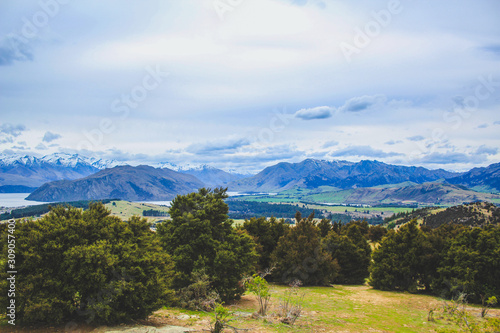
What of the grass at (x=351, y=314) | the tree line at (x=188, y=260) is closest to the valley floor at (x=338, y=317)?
the grass at (x=351, y=314)

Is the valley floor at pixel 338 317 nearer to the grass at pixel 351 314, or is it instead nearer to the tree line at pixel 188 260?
the grass at pixel 351 314

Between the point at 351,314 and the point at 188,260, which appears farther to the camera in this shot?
the point at 188,260

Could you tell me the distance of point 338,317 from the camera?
19484 millimetres

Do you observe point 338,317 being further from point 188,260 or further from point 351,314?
point 188,260

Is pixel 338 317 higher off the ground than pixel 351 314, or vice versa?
pixel 338 317

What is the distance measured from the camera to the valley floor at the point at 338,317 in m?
15.3

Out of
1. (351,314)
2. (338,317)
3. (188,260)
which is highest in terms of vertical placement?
(188,260)

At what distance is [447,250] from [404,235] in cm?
406

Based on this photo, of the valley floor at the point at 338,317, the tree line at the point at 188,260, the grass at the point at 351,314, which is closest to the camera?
the tree line at the point at 188,260

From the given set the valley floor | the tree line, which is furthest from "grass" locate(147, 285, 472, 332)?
the tree line

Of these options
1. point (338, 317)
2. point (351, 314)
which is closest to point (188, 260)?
point (338, 317)

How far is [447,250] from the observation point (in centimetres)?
3102

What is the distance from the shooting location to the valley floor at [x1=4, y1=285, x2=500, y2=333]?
15336mm

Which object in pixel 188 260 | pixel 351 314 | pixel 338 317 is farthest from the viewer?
pixel 188 260
